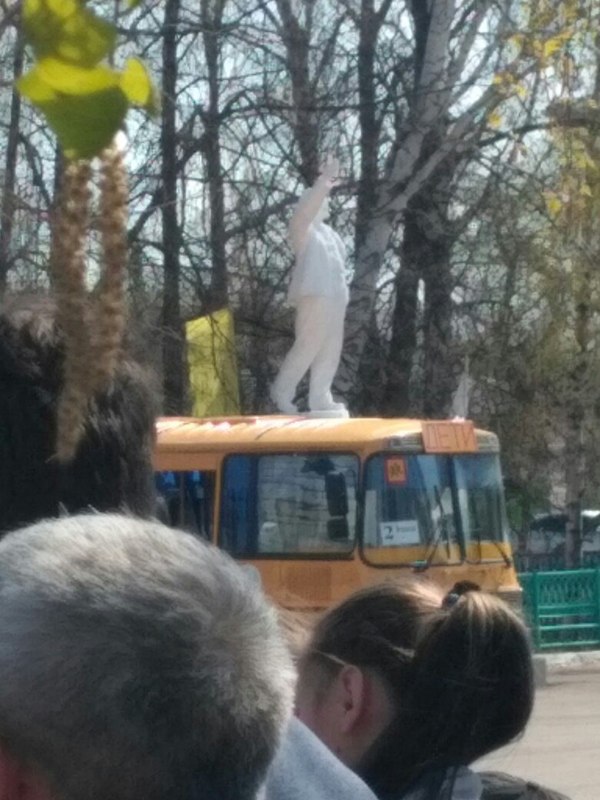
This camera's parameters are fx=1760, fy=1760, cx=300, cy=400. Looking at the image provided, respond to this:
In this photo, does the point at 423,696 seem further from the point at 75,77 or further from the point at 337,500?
the point at 337,500

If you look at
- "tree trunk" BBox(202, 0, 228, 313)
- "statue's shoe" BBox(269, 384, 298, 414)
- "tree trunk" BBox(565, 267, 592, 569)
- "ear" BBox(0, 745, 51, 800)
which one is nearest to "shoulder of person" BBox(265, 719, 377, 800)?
"ear" BBox(0, 745, 51, 800)

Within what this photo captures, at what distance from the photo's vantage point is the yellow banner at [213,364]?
60.2ft

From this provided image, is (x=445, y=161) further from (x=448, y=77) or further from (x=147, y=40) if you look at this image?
(x=147, y=40)

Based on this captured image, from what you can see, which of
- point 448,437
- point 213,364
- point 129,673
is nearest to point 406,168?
point 213,364

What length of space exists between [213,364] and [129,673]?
55.7ft

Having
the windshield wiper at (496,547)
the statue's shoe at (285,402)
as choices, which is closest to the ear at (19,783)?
the windshield wiper at (496,547)

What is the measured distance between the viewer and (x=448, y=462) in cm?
1486

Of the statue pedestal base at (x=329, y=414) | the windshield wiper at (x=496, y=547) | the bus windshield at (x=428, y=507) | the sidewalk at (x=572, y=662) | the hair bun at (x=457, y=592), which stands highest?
the statue pedestal base at (x=329, y=414)

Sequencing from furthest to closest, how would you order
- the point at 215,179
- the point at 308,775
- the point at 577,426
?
1. the point at 577,426
2. the point at 215,179
3. the point at 308,775

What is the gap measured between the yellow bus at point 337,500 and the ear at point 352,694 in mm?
11448

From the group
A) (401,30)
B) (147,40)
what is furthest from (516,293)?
(147,40)

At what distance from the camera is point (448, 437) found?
1487 cm

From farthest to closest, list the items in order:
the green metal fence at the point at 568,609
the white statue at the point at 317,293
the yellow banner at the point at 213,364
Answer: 1. the green metal fence at the point at 568,609
2. the yellow banner at the point at 213,364
3. the white statue at the point at 317,293

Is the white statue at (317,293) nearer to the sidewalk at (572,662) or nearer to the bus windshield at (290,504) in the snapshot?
the bus windshield at (290,504)
